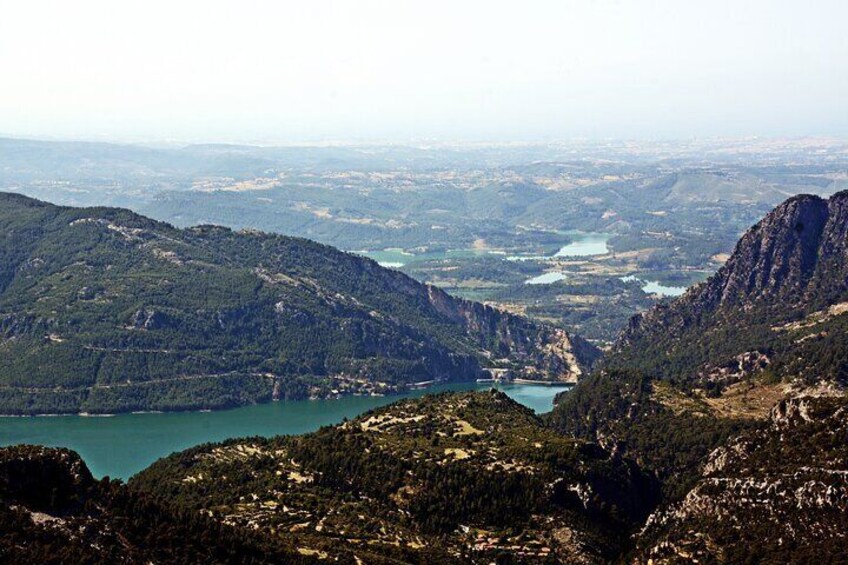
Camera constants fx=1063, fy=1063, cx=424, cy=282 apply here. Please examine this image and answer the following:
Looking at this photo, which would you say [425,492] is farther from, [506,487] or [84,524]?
[84,524]

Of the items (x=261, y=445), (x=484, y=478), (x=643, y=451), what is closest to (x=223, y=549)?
(x=484, y=478)

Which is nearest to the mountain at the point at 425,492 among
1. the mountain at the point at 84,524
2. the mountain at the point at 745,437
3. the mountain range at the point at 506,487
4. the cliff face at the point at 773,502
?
the mountain range at the point at 506,487

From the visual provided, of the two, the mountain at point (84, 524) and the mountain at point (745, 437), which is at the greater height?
the mountain at point (84, 524)

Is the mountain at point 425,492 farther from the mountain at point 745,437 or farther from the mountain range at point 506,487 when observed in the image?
the mountain at point 745,437

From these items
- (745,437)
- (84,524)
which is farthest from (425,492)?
(84,524)

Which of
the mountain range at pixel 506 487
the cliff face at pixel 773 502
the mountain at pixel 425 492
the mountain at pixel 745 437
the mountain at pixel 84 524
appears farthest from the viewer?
the mountain at pixel 425 492
